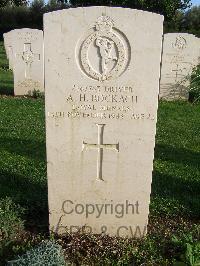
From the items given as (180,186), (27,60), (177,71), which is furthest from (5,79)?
(180,186)

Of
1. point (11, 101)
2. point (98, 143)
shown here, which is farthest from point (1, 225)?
point (11, 101)

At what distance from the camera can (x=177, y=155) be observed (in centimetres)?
680

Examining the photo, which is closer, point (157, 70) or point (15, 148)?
point (157, 70)

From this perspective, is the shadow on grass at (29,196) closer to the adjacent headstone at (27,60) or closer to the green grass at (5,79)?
the adjacent headstone at (27,60)

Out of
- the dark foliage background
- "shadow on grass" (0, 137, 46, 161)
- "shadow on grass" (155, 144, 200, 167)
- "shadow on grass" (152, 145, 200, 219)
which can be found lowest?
"shadow on grass" (152, 145, 200, 219)

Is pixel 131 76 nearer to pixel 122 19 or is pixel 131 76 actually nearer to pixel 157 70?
pixel 157 70

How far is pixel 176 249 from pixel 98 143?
1.26 metres

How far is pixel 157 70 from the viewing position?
3633 mm

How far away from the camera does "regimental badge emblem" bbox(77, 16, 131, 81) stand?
11.7 ft

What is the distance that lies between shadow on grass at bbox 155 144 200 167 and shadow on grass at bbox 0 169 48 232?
2299mm

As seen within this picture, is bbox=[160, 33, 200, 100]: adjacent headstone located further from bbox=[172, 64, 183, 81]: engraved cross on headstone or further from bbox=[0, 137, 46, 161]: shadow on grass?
bbox=[0, 137, 46, 161]: shadow on grass

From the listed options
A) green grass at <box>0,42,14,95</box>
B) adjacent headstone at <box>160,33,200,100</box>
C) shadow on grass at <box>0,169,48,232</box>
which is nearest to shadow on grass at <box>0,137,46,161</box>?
shadow on grass at <box>0,169,48,232</box>

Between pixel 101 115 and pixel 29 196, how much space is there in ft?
5.78

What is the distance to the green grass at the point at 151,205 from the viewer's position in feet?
12.6
